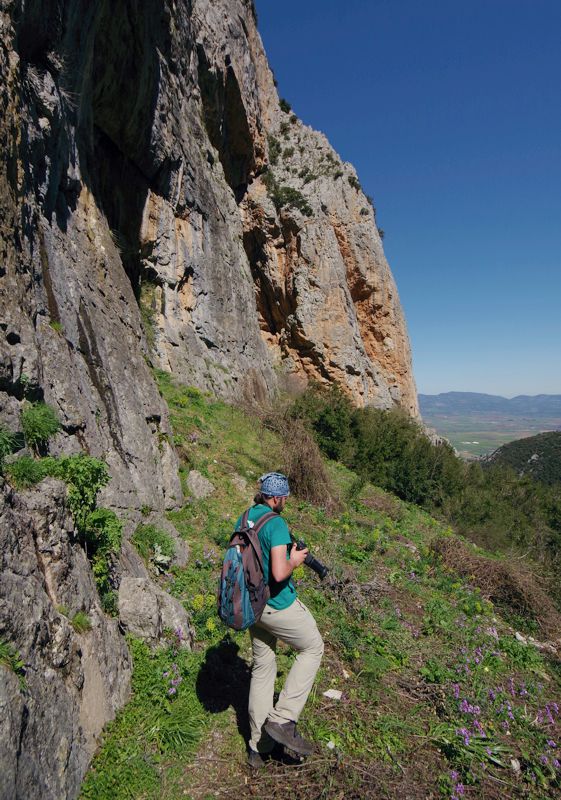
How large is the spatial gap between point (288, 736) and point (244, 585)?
1.10 meters

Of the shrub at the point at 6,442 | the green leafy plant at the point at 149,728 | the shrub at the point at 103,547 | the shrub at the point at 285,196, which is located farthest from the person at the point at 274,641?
the shrub at the point at 285,196

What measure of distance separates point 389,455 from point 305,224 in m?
13.6

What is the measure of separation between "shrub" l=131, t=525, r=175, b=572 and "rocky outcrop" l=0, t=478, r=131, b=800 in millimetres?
1448

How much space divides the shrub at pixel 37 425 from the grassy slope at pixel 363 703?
188cm

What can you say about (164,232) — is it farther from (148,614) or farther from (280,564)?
(280,564)

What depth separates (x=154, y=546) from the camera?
4.76m

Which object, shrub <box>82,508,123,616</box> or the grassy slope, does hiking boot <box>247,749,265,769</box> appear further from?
shrub <box>82,508,123,616</box>

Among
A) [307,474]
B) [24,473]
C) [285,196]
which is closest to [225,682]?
[24,473]

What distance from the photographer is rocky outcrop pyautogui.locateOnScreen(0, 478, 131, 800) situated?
191cm

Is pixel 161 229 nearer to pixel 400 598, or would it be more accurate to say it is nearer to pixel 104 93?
pixel 104 93

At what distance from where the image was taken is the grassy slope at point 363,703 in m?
2.69

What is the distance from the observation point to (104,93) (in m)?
8.73

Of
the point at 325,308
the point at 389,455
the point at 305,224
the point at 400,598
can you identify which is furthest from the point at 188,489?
the point at 305,224

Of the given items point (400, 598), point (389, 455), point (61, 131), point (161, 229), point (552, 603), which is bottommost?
point (552, 603)
